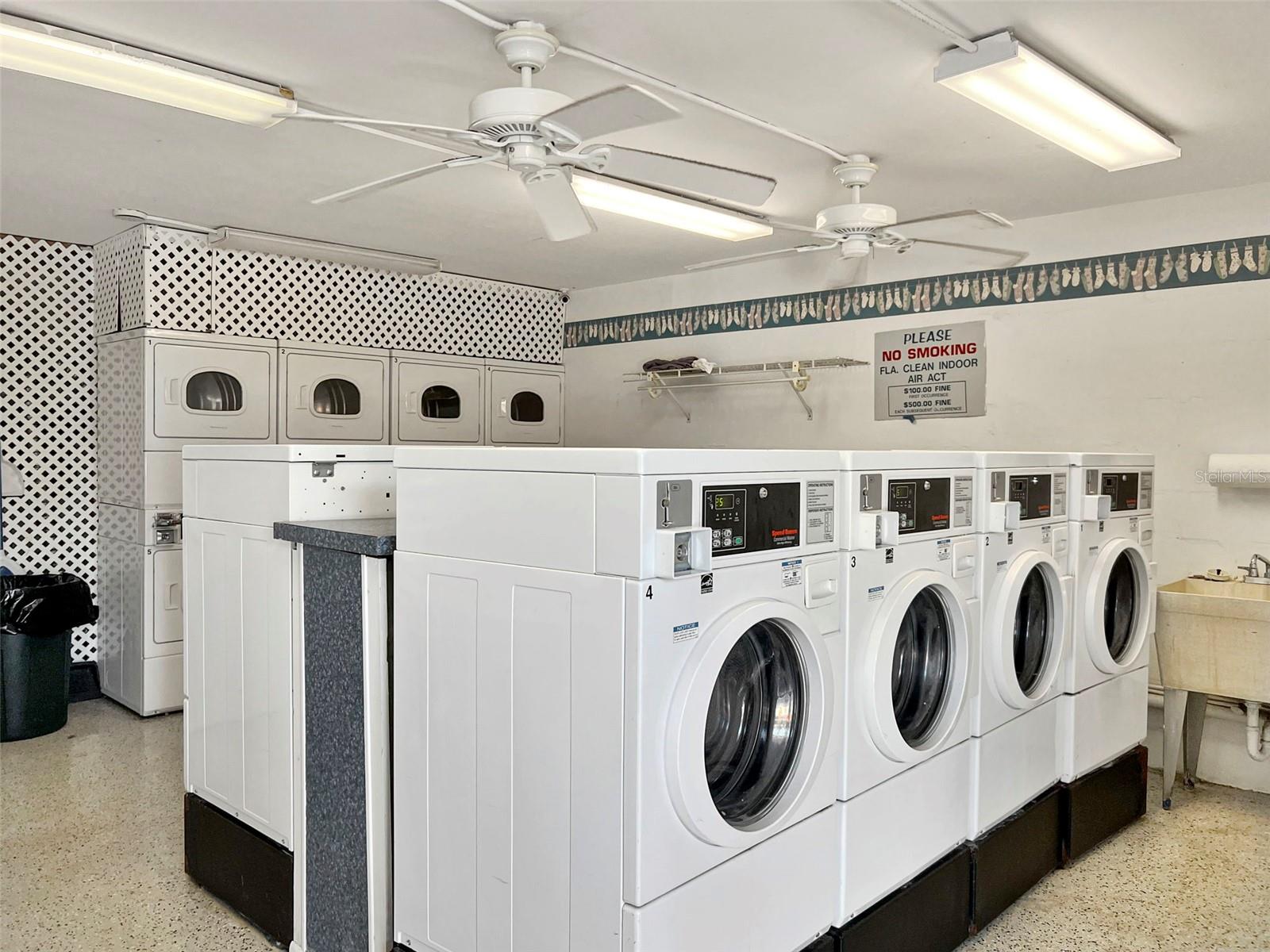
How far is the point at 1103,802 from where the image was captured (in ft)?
11.5

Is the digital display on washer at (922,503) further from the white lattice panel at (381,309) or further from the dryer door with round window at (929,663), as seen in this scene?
the white lattice panel at (381,309)

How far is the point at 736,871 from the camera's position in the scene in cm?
201

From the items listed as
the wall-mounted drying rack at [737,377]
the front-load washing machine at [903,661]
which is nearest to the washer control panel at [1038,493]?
the front-load washing machine at [903,661]

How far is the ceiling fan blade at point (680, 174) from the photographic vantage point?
2508 mm

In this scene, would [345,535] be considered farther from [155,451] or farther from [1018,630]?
[155,451]

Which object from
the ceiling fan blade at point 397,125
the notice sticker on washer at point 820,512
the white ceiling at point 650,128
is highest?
the white ceiling at point 650,128

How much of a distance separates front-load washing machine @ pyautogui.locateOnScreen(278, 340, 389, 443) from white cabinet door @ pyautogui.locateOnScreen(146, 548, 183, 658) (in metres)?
0.90

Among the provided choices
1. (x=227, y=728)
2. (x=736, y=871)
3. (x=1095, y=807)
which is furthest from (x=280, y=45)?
(x=1095, y=807)

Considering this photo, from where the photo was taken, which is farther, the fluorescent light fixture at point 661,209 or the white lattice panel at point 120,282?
the white lattice panel at point 120,282

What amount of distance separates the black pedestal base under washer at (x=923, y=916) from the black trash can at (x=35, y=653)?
424cm

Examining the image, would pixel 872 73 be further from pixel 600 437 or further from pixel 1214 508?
pixel 600 437

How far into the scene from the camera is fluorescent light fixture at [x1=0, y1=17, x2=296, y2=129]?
2.37m

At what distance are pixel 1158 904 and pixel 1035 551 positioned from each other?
1212 millimetres

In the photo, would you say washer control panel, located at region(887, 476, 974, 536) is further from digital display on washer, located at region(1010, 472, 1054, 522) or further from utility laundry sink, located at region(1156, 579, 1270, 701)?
utility laundry sink, located at region(1156, 579, 1270, 701)
